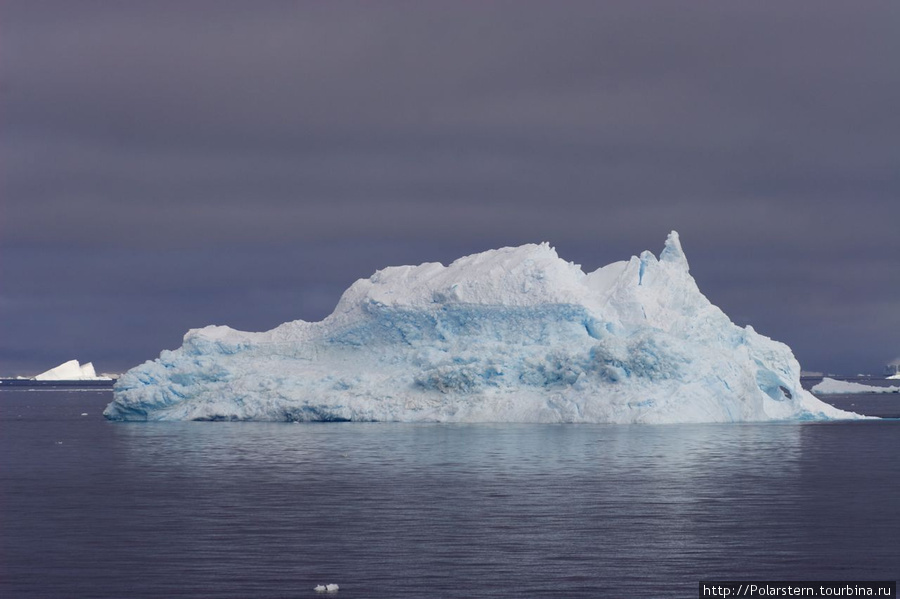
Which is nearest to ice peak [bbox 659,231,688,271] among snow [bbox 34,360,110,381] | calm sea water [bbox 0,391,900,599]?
calm sea water [bbox 0,391,900,599]

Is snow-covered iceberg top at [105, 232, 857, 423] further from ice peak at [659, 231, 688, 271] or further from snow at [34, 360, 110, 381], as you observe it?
snow at [34, 360, 110, 381]

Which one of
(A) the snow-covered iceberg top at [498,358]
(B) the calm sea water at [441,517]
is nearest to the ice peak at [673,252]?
(A) the snow-covered iceberg top at [498,358]

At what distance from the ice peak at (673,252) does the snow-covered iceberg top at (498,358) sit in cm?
7

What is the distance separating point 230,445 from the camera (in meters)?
37.9

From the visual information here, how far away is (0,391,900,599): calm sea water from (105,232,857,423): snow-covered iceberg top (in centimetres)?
626

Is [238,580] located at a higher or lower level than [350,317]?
lower

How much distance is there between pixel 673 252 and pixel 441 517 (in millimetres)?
33143

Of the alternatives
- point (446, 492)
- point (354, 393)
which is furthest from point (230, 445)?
point (446, 492)

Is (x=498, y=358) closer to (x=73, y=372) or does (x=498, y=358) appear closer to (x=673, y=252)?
(x=673, y=252)

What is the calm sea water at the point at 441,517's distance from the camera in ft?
53.1

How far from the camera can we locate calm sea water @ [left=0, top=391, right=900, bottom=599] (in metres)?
16.2

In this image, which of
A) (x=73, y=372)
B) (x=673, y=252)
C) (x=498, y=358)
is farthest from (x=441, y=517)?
(x=73, y=372)

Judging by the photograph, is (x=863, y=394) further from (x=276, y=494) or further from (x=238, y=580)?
(x=238, y=580)

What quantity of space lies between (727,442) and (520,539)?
21745mm
